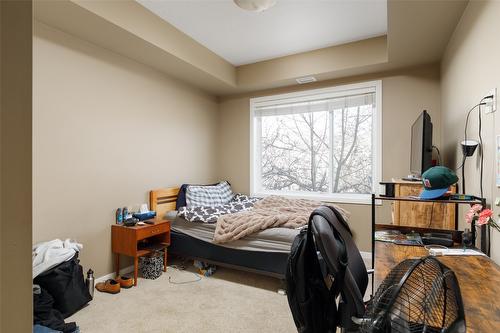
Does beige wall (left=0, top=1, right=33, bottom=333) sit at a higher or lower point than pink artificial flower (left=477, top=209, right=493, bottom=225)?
higher

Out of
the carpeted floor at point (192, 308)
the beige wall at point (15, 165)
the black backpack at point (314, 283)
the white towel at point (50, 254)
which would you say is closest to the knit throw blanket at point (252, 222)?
the carpeted floor at point (192, 308)

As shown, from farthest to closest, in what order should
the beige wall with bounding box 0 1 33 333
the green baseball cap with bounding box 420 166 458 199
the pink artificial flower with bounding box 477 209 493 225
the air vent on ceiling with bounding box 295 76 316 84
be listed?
the air vent on ceiling with bounding box 295 76 316 84 < the green baseball cap with bounding box 420 166 458 199 < the pink artificial flower with bounding box 477 209 493 225 < the beige wall with bounding box 0 1 33 333

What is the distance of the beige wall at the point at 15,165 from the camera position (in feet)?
1.55

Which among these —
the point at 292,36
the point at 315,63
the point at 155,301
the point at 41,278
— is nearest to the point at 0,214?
the point at 41,278

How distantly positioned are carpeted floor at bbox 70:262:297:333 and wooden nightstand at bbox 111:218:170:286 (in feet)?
0.99

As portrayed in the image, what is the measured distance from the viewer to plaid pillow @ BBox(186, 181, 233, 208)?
352cm

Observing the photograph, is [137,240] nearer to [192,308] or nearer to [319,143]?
[192,308]

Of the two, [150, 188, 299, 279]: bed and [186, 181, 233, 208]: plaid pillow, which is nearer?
[150, 188, 299, 279]: bed

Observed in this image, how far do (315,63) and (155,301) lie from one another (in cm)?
323

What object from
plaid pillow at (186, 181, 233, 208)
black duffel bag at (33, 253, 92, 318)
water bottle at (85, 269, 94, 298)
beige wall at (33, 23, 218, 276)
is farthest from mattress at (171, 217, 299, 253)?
black duffel bag at (33, 253, 92, 318)

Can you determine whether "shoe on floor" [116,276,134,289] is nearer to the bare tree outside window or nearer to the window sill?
the window sill

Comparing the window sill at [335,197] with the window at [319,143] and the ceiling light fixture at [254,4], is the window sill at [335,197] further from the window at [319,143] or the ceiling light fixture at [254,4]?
the ceiling light fixture at [254,4]

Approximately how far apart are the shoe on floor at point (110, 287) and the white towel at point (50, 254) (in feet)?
1.54

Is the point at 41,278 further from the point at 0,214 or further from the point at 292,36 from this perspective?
the point at 292,36
